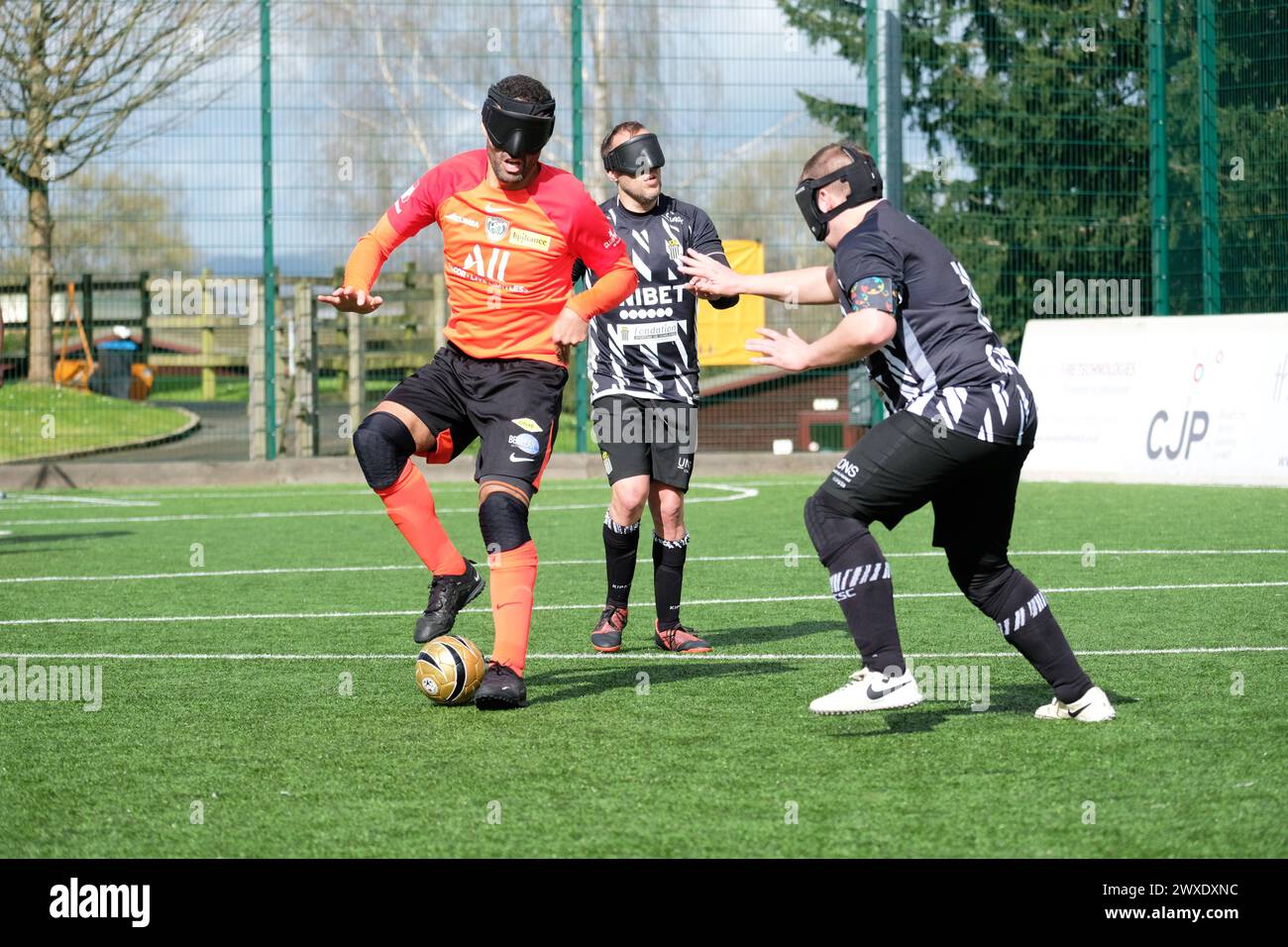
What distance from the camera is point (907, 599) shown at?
8.68 m

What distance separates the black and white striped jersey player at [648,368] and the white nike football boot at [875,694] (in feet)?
8.28

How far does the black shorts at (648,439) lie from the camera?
7.89m

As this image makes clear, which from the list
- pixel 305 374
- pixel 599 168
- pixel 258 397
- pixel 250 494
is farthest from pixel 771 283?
pixel 305 374

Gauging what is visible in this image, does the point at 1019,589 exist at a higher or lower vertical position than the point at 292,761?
higher

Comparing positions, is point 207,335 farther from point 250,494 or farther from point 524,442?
point 524,442

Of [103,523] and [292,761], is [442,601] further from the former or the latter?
[103,523]

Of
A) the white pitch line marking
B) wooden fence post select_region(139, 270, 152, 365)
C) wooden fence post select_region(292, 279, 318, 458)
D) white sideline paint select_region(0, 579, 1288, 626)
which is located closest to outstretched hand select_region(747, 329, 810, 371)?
white sideline paint select_region(0, 579, 1288, 626)

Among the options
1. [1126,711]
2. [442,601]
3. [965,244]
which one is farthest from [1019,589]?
[965,244]

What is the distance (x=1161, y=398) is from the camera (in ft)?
53.2

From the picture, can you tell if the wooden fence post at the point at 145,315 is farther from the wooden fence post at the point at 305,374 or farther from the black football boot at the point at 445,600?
the black football boot at the point at 445,600

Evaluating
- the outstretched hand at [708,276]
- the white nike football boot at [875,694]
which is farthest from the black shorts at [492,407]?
the white nike football boot at [875,694]

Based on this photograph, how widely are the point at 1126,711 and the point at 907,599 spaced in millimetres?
3065

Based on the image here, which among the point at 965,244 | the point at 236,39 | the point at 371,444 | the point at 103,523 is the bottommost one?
the point at 103,523

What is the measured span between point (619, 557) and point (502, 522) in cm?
172
